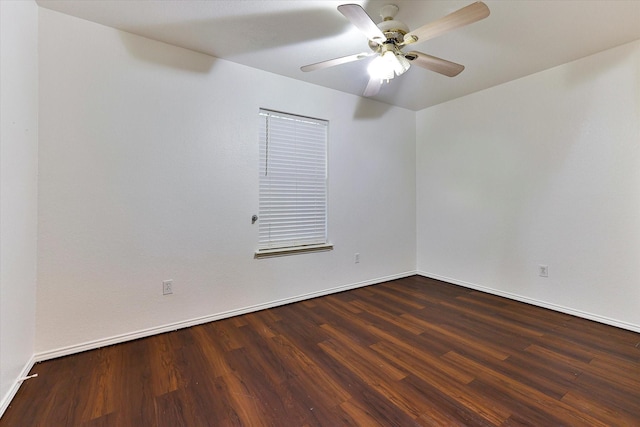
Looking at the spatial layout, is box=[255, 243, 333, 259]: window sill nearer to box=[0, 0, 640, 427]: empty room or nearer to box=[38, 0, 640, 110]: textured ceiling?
box=[0, 0, 640, 427]: empty room

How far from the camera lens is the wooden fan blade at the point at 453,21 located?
140cm

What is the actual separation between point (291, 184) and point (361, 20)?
5.88ft

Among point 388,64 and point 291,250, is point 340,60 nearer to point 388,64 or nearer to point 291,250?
point 388,64

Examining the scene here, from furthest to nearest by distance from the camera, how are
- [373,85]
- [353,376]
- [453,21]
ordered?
[373,85] → [353,376] → [453,21]

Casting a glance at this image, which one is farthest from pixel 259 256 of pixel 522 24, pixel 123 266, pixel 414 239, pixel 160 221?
pixel 522 24

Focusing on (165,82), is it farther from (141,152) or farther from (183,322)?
(183,322)

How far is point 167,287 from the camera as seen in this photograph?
7.77ft

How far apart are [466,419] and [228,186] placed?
243 cm

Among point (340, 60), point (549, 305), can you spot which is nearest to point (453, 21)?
point (340, 60)

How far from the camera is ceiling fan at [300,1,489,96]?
146 centimetres

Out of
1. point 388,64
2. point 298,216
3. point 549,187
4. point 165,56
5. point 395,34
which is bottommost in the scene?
point 298,216

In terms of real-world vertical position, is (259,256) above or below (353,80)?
below

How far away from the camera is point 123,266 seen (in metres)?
2.19

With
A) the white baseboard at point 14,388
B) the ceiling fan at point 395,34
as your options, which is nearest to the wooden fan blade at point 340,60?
the ceiling fan at point 395,34
